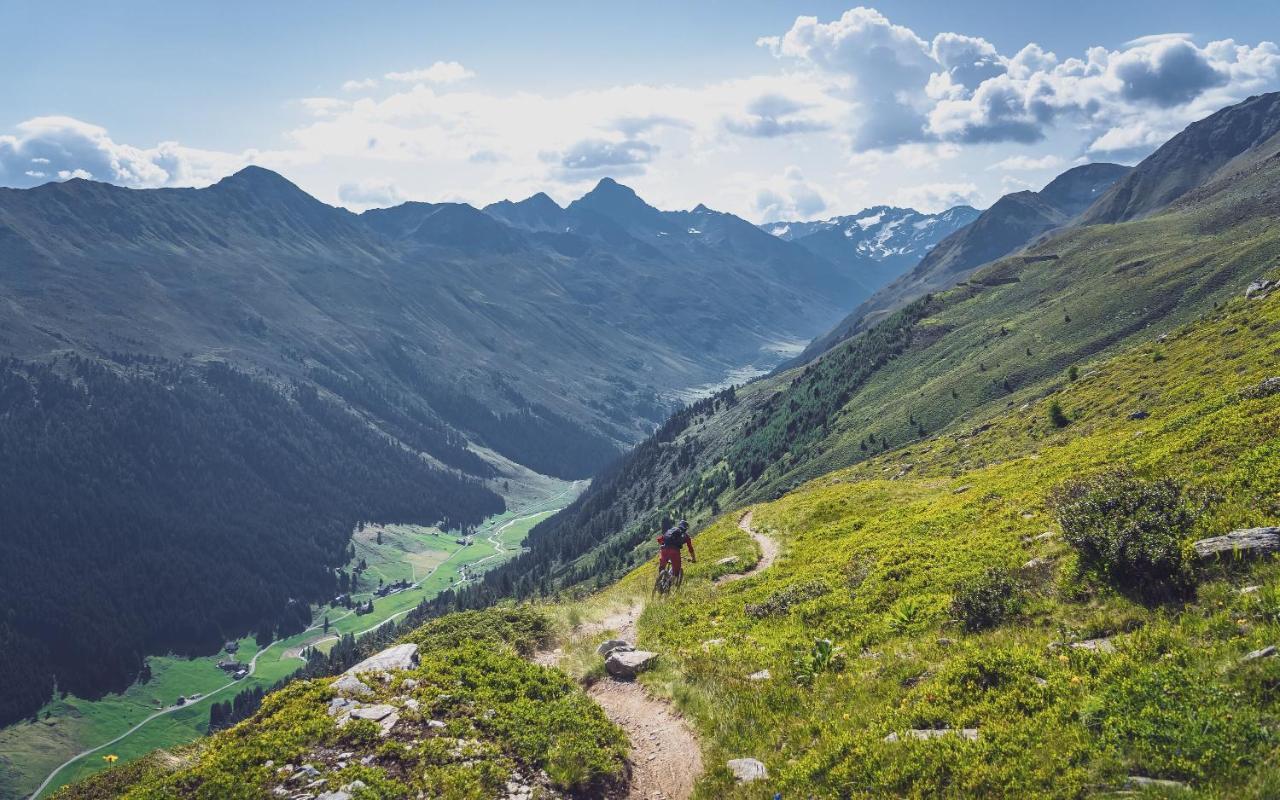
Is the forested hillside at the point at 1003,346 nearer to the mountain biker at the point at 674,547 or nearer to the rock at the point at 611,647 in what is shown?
the mountain biker at the point at 674,547

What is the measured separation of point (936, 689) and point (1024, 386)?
387 feet

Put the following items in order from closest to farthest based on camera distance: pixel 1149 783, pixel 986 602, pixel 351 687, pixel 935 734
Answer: pixel 1149 783, pixel 935 734, pixel 986 602, pixel 351 687

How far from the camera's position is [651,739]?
704 inches

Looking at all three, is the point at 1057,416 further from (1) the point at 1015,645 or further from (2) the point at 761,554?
(1) the point at 1015,645

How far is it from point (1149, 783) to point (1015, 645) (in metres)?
5.50

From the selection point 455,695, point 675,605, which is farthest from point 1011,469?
point 455,695

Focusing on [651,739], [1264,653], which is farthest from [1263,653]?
[651,739]

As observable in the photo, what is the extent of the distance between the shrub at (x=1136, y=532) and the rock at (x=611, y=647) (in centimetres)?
1488

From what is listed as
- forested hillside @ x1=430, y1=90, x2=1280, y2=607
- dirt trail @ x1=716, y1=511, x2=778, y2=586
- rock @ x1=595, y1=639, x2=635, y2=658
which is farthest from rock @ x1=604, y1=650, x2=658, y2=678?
forested hillside @ x1=430, y1=90, x2=1280, y2=607

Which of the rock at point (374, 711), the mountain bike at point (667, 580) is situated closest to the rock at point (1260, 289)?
the mountain bike at point (667, 580)

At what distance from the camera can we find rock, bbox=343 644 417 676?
66.8ft

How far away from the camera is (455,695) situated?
18469 mm

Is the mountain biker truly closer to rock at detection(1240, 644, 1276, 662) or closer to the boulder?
rock at detection(1240, 644, 1276, 662)

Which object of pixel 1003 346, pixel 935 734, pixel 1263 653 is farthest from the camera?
pixel 1003 346
